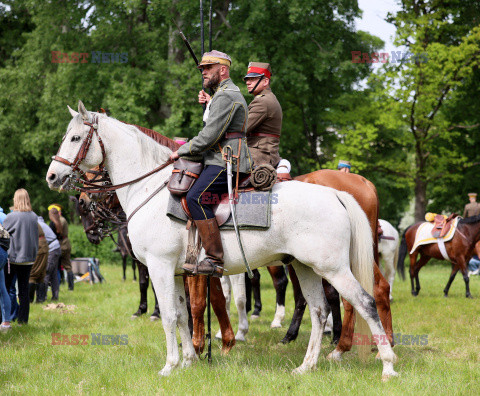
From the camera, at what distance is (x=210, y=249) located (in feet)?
18.8

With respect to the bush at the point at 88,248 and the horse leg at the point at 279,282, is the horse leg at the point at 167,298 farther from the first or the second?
the bush at the point at 88,248

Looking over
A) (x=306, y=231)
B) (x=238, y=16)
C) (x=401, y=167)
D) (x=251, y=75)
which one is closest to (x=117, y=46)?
(x=238, y=16)

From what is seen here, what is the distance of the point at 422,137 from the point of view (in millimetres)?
24516

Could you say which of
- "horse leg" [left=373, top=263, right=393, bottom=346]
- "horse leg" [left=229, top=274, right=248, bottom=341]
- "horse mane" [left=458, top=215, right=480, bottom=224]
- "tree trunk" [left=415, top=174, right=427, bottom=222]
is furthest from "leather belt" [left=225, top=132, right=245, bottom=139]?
"tree trunk" [left=415, top=174, right=427, bottom=222]

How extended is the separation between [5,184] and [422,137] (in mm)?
18598

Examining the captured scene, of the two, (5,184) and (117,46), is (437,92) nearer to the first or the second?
(117,46)

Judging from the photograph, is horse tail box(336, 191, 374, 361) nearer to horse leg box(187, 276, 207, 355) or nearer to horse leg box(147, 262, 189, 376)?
horse leg box(147, 262, 189, 376)

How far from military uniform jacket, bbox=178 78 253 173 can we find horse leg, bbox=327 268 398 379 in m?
1.41

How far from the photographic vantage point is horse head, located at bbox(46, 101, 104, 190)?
6.18 meters

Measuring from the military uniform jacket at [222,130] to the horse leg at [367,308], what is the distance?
1.41 m

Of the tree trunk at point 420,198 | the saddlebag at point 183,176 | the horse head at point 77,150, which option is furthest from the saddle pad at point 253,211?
the tree trunk at point 420,198

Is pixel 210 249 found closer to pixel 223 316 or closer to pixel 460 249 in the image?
pixel 223 316

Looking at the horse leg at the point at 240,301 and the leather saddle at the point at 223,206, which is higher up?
the leather saddle at the point at 223,206

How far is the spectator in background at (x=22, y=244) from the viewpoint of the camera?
9.36 m
